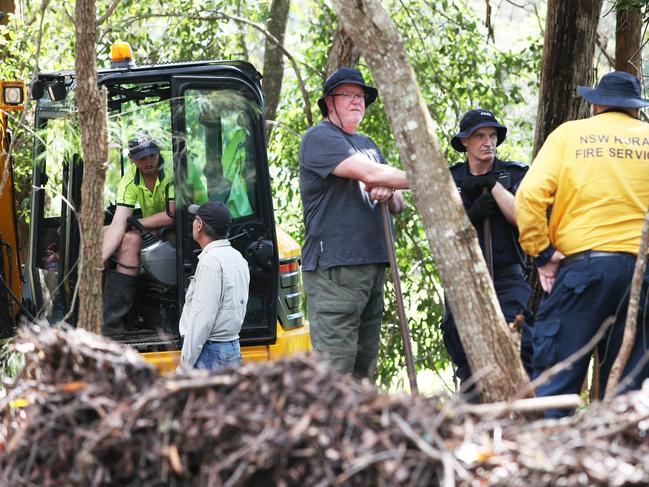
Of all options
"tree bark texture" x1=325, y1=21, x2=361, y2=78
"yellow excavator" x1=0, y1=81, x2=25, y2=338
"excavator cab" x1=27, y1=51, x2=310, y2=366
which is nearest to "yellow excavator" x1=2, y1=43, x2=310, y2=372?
"excavator cab" x1=27, y1=51, x2=310, y2=366

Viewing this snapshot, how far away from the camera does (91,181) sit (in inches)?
180

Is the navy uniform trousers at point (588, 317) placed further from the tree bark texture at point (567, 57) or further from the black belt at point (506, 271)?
the tree bark texture at point (567, 57)

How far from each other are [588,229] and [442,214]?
44.6 inches

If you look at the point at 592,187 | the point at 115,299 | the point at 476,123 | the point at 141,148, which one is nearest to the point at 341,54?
the point at 141,148

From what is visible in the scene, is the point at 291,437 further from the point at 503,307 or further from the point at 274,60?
the point at 274,60

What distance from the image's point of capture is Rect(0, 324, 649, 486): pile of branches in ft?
8.99

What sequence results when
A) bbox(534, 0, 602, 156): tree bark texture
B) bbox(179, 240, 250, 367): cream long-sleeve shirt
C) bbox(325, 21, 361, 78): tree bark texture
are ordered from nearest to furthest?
bbox(179, 240, 250, 367): cream long-sleeve shirt < bbox(534, 0, 602, 156): tree bark texture < bbox(325, 21, 361, 78): tree bark texture

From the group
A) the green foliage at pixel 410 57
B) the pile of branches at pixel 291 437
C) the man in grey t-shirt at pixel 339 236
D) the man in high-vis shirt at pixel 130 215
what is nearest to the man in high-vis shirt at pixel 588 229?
the man in grey t-shirt at pixel 339 236

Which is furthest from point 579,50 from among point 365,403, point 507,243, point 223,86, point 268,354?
point 365,403

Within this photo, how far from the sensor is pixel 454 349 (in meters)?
5.77

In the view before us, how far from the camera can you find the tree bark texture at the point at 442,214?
3.80 m

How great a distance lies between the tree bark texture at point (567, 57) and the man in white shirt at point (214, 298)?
277 cm

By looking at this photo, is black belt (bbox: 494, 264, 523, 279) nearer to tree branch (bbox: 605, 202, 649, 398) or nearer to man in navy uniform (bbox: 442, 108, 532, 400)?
man in navy uniform (bbox: 442, 108, 532, 400)

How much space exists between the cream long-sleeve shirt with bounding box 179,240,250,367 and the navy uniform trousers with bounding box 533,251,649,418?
193 cm
